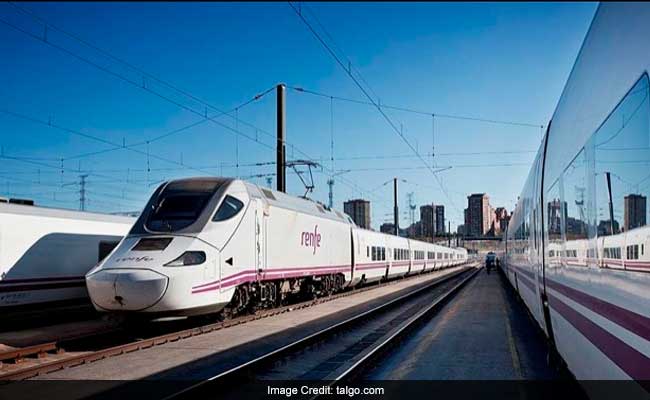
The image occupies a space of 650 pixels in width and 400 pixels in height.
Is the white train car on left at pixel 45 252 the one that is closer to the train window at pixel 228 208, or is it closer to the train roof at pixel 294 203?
the train window at pixel 228 208

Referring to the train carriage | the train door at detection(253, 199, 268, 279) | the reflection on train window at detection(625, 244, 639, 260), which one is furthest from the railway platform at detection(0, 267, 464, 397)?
the train carriage

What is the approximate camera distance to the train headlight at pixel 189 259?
11.7 metres

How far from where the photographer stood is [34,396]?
299 inches

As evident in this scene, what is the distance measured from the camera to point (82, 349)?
1102cm

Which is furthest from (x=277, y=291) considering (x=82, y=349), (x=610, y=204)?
(x=610, y=204)

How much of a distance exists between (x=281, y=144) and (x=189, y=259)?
12.6 m

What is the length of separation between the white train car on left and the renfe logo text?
570 cm

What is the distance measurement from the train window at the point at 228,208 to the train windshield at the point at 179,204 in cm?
33

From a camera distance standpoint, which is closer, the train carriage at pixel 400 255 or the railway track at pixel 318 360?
the railway track at pixel 318 360

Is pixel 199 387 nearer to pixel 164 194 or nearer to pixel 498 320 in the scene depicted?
pixel 164 194

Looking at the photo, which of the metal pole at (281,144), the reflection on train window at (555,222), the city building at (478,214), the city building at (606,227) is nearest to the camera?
the city building at (606,227)

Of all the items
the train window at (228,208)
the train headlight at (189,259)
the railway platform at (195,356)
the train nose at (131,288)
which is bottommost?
the railway platform at (195,356)

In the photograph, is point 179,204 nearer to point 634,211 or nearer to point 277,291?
point 277,291

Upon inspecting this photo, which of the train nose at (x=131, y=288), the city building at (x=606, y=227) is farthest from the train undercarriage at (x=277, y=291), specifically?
the city building at (x=606, y=227)
